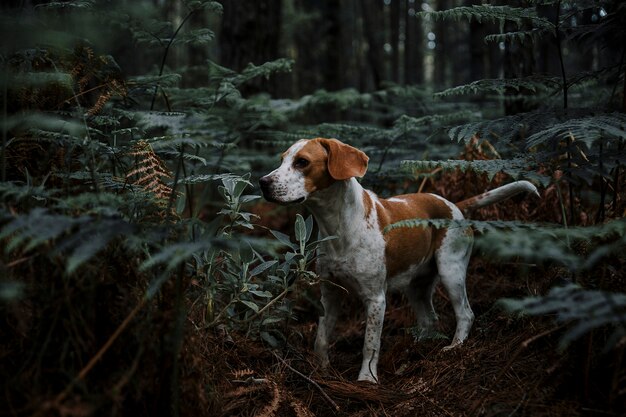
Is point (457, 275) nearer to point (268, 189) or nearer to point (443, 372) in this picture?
point (443, 372)

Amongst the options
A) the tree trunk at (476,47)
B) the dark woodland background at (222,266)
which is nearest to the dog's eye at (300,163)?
the dark woodland background at (222,266)

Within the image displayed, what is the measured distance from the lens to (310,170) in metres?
3.49

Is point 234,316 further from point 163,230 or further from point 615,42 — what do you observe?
point 615,42

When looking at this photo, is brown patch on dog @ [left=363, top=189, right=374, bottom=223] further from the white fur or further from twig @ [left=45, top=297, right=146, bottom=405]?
twig @ [left=45, top=297, right=146, bottom=405]

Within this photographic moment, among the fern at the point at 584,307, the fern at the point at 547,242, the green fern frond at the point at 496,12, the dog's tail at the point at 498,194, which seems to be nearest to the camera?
the fern at the point at 584,307

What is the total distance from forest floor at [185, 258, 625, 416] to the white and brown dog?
0.82 ft

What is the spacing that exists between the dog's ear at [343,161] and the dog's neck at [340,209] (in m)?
0.17

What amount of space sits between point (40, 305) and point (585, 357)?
7.64 ft

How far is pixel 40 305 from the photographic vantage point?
77.5 inches

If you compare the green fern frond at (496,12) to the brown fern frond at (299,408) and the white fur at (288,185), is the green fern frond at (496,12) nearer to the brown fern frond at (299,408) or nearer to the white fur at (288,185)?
the white fur at (288,185)

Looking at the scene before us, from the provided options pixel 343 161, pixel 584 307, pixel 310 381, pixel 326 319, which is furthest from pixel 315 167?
pixel 584 307

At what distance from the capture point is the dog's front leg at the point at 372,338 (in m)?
3.40

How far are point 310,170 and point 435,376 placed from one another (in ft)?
5.25

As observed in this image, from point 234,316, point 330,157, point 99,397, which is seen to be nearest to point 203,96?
point 330,157
